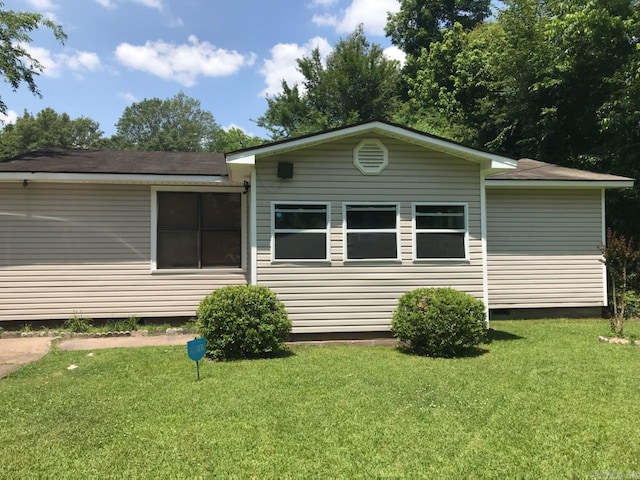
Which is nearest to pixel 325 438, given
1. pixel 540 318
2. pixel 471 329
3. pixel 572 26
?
pixel 471 329

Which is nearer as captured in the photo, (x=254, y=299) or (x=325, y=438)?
(x=325, y=438)

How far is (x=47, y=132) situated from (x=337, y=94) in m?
36.3

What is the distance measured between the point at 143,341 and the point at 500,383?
5667 millimetres

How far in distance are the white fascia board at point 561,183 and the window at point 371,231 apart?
2883 mm

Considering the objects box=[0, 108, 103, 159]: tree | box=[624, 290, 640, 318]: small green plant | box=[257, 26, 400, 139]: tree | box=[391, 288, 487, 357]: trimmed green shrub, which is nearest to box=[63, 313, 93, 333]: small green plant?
box=[391, 288, 487, 357]: trimmed green shrub

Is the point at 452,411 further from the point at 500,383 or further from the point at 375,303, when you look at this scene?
the point at 375,303

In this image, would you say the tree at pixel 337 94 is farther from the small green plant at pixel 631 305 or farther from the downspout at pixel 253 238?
the downspout at pixel 253 238

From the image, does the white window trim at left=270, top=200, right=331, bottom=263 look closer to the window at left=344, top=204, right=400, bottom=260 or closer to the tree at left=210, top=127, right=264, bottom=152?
the window at left=344, top=204, right=400, bottom=260

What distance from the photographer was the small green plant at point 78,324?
8.41 metres

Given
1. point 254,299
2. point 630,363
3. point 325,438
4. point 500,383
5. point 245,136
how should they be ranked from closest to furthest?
point 325,438 < point 500,383 < point 630,363 < point 254,299 < point 245,136

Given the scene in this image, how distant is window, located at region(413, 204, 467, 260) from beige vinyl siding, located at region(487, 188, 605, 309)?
231 centimetres

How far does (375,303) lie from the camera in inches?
306

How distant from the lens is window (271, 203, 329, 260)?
7629 mm

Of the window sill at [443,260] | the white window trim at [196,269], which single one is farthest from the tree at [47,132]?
the window sill at [443,260]
